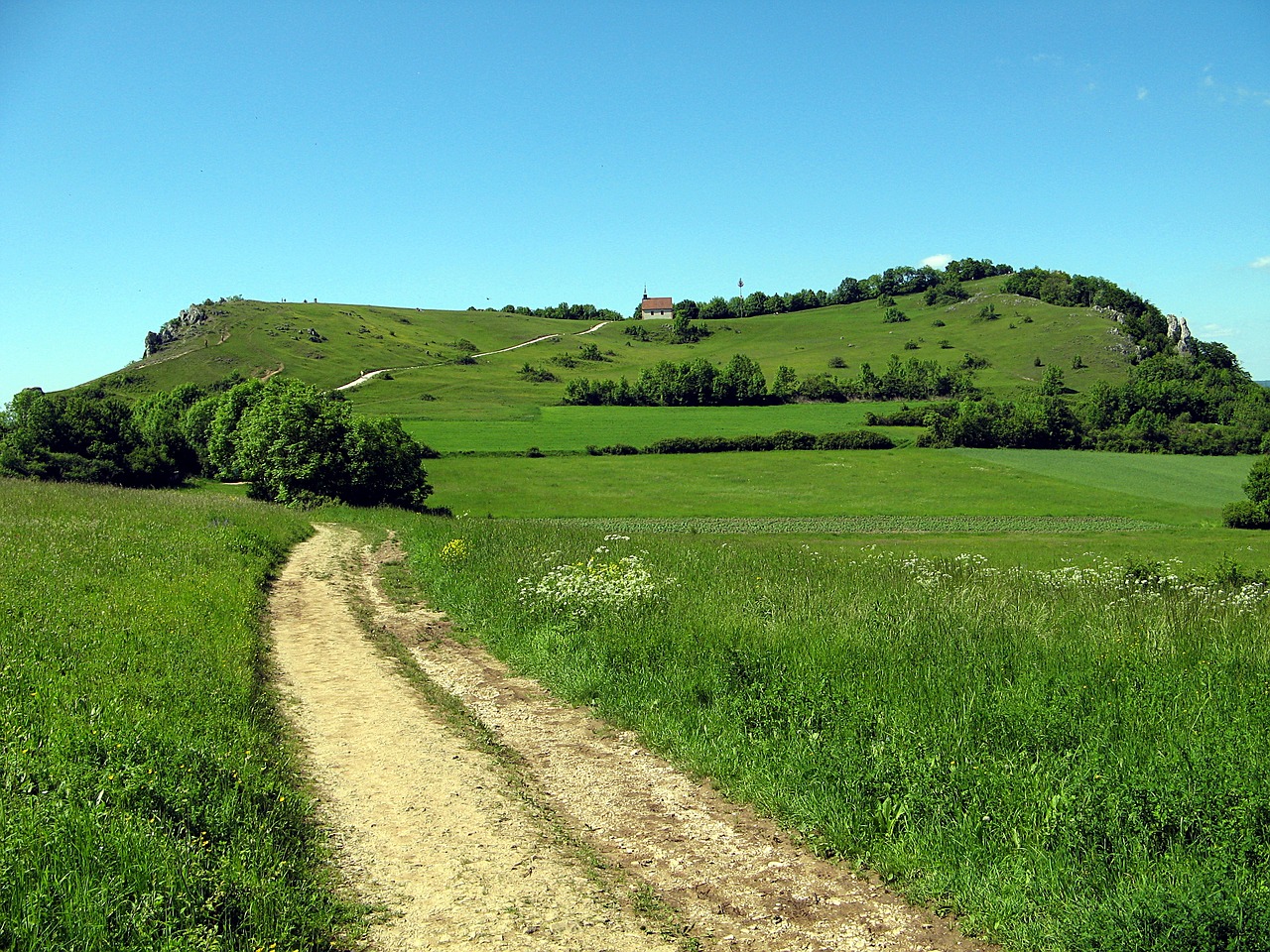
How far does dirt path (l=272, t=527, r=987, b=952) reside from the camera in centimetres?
571

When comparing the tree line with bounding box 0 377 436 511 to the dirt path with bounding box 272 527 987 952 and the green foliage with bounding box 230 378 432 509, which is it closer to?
the green foliage with bounding box 230 378 432 509

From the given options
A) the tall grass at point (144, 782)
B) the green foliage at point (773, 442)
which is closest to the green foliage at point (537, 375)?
the green foliage at point (773, 442)

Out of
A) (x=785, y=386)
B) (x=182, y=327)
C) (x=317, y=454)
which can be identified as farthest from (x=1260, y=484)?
(x=182, y=327)

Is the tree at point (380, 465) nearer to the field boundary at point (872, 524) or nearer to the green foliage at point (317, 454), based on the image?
the green foliage at point (317, 454)

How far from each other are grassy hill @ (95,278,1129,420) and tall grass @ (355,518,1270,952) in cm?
10320

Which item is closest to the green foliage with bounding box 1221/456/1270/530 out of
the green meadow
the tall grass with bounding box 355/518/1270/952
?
the green meadow

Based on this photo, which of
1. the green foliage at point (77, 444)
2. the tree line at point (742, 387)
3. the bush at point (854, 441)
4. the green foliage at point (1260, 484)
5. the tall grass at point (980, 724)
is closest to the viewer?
the tall grass at point (980, 724)

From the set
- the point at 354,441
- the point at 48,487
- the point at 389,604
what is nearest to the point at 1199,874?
the point at 389,604

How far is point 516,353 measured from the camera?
596ft

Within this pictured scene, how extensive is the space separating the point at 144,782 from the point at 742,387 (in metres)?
129

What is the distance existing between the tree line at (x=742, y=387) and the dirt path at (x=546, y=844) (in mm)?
124221

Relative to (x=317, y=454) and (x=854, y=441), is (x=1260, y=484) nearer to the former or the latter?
(x=854, y=441)

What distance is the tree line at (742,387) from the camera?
5226 inches

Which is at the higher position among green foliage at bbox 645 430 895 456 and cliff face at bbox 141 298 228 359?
cliff face at bbox 141 298 228 359
